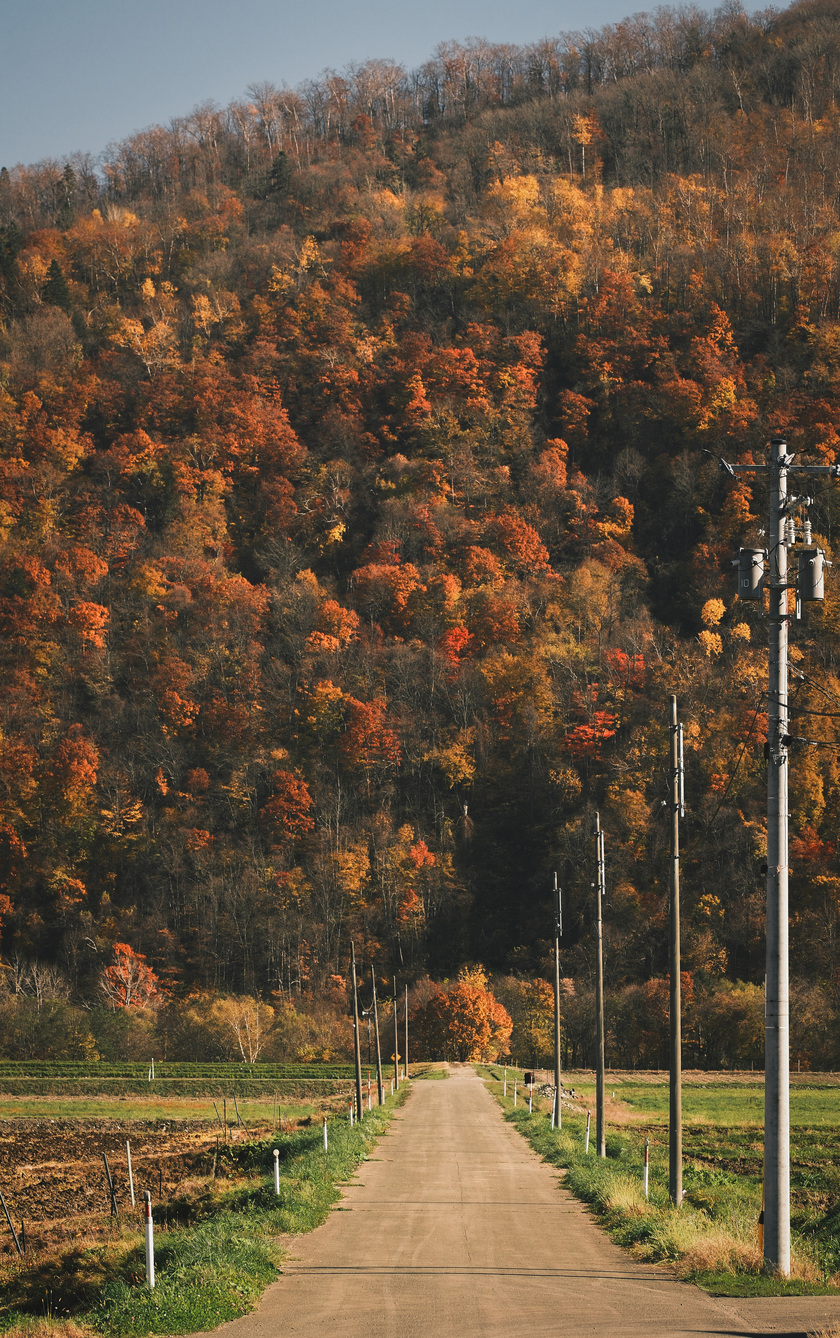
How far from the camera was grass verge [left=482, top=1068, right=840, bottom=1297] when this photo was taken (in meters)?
14.3

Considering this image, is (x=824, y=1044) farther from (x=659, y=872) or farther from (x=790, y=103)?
(x=790, y=103)

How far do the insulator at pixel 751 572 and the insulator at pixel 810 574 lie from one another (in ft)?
1.48

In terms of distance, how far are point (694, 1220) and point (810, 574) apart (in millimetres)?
9039

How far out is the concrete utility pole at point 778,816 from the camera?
14.1m

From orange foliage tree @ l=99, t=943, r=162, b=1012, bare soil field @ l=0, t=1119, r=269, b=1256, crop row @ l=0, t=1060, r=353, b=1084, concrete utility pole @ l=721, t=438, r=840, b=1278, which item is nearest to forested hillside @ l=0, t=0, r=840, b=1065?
orange foliage tree @ l=99, t=943, r=162, b=1012

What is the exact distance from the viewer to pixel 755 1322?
12484mm

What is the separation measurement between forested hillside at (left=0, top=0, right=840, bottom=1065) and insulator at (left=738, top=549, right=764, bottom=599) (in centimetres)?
5597

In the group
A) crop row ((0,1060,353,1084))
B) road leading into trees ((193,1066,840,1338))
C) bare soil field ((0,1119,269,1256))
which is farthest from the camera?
crop row ((0,1060,353,1084))

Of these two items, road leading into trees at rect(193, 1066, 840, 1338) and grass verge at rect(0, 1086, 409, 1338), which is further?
grass verge at rect(0, 1086, 409, 1338)

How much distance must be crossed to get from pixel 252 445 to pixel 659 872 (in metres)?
71.7

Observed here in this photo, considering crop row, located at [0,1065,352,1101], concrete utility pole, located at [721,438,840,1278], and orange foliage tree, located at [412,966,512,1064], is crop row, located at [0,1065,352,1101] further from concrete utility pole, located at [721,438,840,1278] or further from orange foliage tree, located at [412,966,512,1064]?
concrete utility pole, located at [721,438,840,1278]

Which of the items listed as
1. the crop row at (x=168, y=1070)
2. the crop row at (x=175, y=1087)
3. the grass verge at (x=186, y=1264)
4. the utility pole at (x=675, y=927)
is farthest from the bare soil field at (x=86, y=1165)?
the crop row at (x=168, y=1070)

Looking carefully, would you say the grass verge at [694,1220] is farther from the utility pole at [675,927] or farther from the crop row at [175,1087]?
the crop row at [175,1087]

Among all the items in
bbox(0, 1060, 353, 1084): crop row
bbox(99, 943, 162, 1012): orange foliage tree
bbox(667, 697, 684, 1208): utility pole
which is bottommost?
bbox(0, 1060, 353, 1084): crop row
